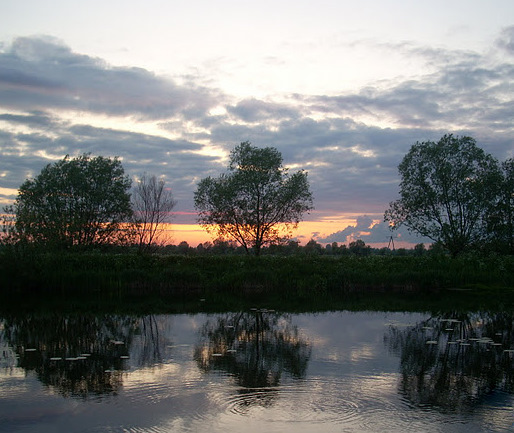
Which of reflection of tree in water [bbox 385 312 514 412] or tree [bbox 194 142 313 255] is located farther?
tree [bbox 194 142 313 255]

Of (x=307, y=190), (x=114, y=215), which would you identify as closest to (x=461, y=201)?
(x=307, y=190)

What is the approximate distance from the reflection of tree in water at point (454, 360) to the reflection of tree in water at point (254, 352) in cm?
227

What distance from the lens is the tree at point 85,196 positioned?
41.4 metres

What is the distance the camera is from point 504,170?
43.0 m

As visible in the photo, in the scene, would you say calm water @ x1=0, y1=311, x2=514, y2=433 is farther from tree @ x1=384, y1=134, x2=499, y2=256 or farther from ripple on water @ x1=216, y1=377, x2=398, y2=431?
tree @ x1=384, y1=134, x2=499, y2=256

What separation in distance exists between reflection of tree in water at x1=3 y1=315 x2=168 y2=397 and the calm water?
0.12ft

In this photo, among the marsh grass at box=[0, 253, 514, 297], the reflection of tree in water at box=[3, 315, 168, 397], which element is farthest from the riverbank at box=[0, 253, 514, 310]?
the reflection of tree in water at box=[3, 315, 168, 397]

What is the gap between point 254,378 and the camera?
918cm

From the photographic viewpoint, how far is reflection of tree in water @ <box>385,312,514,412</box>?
8391 millimetres

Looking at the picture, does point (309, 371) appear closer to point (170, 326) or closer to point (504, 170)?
point (170, 326)

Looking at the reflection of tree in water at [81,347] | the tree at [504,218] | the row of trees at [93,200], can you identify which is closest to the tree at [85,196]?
the row of trees at [93,200]

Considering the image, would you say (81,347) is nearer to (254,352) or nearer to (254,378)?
(254,352)

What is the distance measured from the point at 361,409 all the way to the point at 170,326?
30.8ft

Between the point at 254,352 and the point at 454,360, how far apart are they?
176 inches
